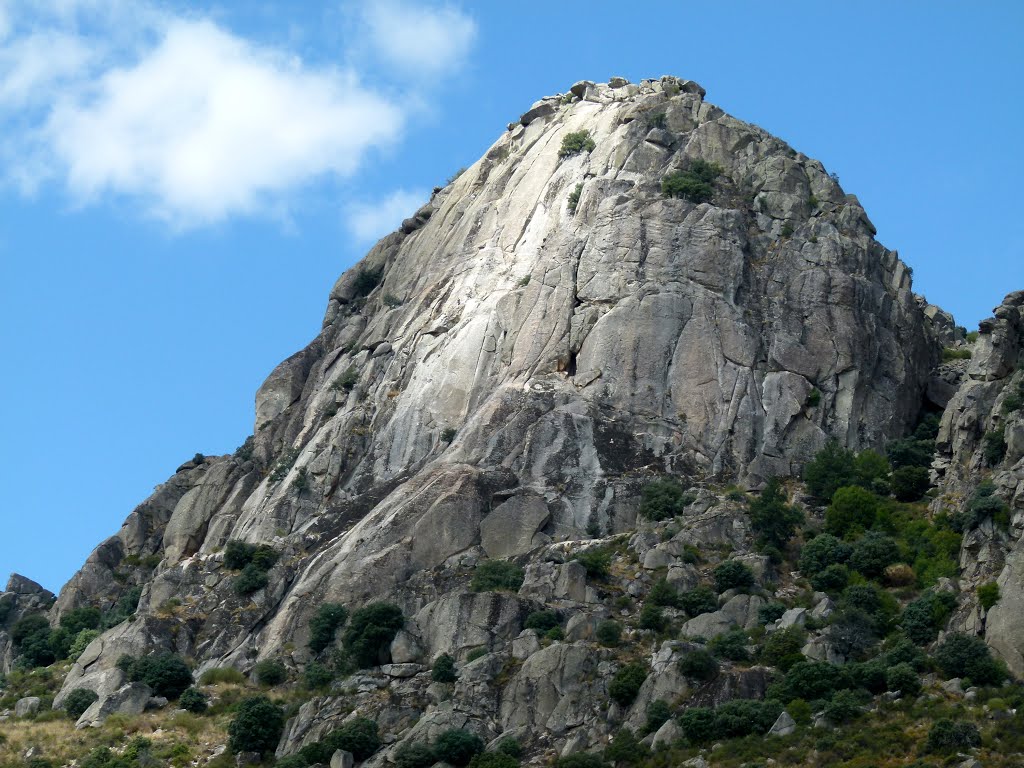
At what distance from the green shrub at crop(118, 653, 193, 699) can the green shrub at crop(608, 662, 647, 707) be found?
837 inches

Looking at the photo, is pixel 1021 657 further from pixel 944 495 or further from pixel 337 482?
pixel 337 482

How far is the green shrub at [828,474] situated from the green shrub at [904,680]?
62.7 feet

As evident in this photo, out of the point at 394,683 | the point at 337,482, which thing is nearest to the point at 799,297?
the point at 337,482

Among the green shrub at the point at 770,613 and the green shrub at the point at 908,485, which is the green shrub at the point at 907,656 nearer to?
the green shrub at the point at 770,613

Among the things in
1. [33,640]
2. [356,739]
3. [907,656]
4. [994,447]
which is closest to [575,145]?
[994,447]

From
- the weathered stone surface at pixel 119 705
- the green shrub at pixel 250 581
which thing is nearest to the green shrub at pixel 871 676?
the green shrub at pixel 250 581

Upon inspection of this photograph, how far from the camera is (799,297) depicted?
11338cm

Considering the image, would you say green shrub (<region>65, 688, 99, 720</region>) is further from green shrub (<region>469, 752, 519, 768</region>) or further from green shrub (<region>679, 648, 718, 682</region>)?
green shrub (<region>679, 648, 718, 682</region>)

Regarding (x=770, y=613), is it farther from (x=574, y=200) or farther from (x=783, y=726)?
(x=574, y=200)

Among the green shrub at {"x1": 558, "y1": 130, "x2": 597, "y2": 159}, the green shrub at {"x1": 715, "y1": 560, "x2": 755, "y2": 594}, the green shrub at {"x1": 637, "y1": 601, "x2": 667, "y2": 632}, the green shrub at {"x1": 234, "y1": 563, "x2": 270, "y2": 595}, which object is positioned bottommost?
the green shrub at {"x1": 637, "y1": 601, "x2": 667, "y2": 632}

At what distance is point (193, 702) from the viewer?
9419 cm

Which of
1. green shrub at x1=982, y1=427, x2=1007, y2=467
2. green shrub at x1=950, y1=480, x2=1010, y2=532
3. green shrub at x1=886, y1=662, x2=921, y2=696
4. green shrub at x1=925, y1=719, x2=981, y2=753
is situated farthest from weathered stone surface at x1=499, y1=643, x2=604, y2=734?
green shrub at x1=982, y1=427, x2=1007, y2=467

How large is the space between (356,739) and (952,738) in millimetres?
23533

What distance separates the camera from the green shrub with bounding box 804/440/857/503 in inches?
4070
